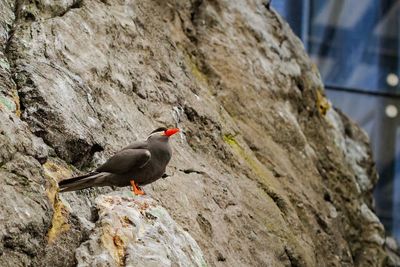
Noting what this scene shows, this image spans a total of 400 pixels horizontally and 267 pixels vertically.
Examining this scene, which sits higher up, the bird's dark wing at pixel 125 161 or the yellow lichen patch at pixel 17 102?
the yellow lichen patch at pixel 17 102

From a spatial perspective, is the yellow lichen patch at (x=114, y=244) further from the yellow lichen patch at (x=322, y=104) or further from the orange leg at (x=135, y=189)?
the yellow lichen patch at (x=322, y=104)

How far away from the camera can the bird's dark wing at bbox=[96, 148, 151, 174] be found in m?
8.85

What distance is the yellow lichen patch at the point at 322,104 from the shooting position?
16.5m

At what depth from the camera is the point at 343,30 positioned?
2409 centimetres

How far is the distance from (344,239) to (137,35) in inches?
193

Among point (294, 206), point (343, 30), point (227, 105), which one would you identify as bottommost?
point (343, 30)

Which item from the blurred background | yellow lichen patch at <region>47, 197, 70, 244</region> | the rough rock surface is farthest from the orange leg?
the blurred background

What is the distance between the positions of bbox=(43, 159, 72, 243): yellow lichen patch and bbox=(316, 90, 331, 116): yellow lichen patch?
322 inches

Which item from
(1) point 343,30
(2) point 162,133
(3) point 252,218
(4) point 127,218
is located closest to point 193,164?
(3) point 252,218

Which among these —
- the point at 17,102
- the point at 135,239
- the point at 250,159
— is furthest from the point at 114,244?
the point at 250,159

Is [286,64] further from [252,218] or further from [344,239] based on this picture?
[252,218]

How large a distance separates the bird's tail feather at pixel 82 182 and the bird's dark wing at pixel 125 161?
10 centimetres

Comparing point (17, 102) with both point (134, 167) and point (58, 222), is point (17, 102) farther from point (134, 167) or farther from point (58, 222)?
point (58, 222)

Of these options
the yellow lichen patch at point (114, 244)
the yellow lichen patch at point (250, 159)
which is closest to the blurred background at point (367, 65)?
the yellow lichen patch at point (250, 159)
